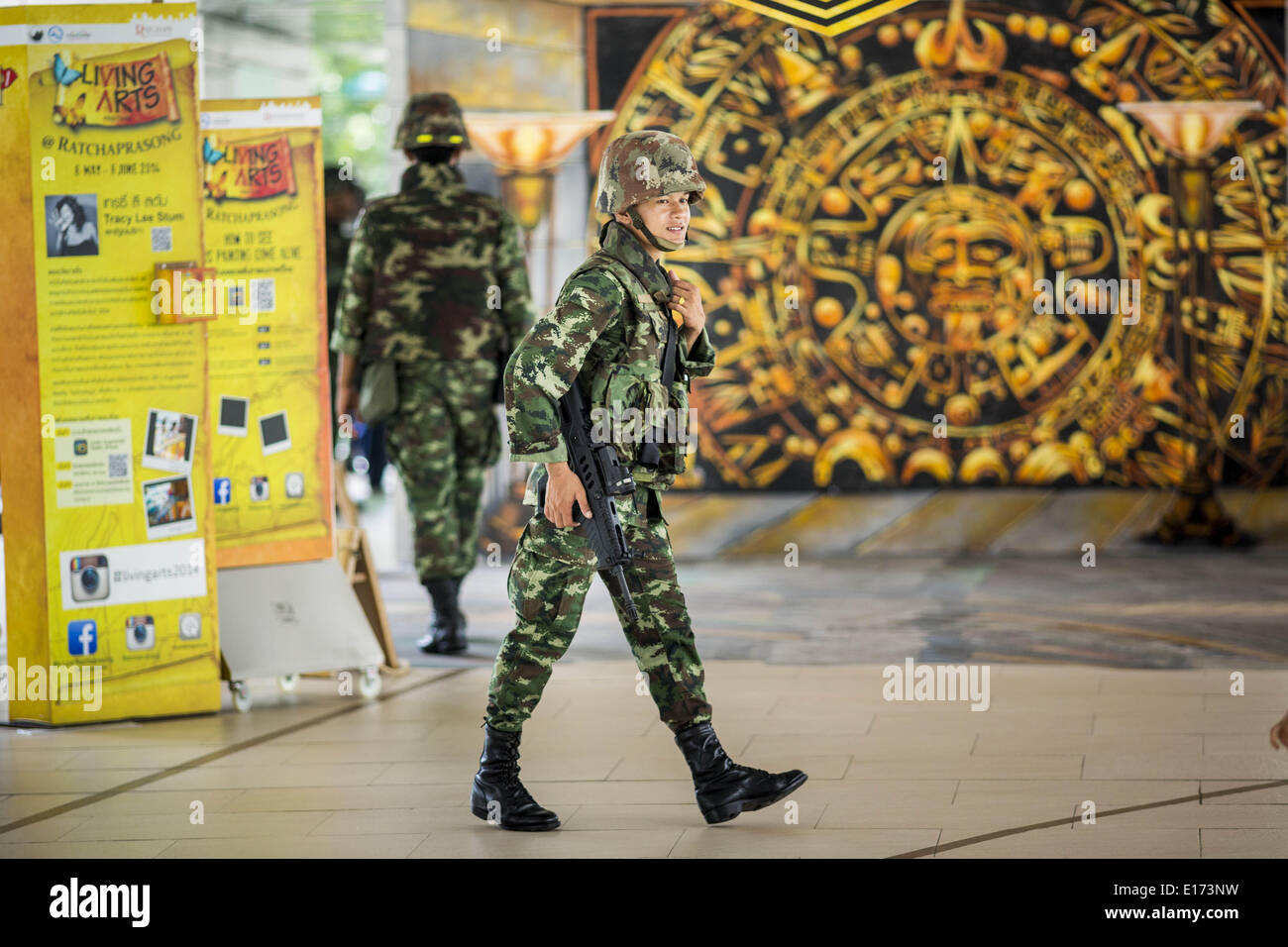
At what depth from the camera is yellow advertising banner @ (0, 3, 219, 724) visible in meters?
5.79

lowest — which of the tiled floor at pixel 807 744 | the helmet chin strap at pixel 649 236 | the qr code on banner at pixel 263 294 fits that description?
the tiled floor at pixel 807 744

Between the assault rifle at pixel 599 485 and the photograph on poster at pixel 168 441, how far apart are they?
1875 mm

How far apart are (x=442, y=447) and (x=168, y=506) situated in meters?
1.25

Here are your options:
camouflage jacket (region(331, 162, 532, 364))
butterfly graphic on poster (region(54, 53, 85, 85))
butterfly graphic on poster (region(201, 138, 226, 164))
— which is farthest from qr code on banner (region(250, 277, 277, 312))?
butterfly graphic on poster (region(54, 53, 85, 85))

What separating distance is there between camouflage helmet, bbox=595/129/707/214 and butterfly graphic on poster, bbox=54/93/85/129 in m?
1.99

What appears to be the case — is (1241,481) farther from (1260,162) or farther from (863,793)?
(863,793)

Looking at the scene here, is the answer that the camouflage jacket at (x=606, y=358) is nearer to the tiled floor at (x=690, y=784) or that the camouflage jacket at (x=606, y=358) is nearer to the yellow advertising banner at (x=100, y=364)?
the tiled floor at (x=690, y=784)

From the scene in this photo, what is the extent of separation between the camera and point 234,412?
20.9ft

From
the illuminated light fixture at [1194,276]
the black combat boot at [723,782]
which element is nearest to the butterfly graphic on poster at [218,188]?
the black combat boot at [723,782]

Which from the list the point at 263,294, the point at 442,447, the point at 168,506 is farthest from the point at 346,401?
the point at 168,506

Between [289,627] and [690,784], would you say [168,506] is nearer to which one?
[289,627]

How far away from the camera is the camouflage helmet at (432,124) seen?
7031 millimetres

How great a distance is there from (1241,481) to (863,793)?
5.91m
